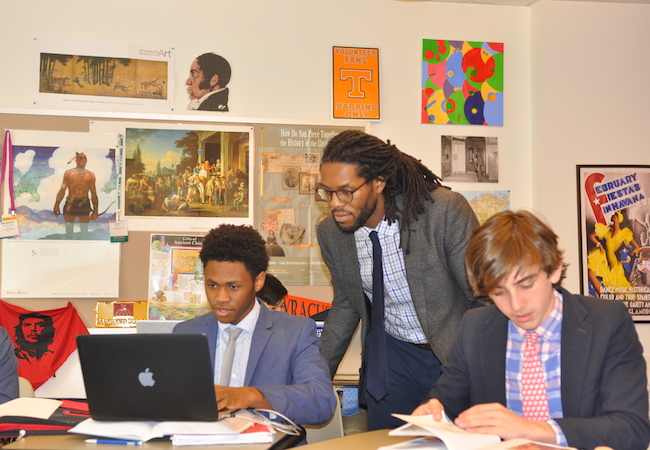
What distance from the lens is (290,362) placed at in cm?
184

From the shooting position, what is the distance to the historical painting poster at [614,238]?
3.57 metres

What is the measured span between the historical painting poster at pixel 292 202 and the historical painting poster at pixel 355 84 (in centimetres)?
19

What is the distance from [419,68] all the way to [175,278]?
1.87 metres

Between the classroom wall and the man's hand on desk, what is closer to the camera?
the man's hand on desk

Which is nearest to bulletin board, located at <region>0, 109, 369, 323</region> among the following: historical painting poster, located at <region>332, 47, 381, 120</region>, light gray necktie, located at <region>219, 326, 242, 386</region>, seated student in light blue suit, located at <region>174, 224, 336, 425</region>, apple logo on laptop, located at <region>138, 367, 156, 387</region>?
historical painting poster, located at <region>332, 47, 381, 120</region>

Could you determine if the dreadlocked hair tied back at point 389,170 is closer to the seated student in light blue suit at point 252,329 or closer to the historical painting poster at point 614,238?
the seated student in light blue suit at point 252,329

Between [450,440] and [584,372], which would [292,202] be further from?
[450,440]

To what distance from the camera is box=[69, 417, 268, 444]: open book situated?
4.27 ft

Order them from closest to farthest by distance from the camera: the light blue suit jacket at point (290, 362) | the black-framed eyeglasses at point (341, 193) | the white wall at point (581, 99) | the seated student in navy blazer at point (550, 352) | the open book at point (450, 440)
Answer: the open book at point (450, 440) → the seated student in navy blazer at point (550, 352) → the light blue suit jacket at point (290, 362) → the black-framed eyeglasses at point (341, 193) → the white wall at point (581, 99)

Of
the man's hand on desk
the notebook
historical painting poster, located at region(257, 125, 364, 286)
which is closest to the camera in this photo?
the notebook

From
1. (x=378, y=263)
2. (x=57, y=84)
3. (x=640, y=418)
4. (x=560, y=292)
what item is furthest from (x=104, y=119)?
(x=640, y=418)

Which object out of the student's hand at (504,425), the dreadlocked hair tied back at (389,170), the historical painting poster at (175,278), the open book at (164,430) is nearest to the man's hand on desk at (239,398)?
the open book at (164,430)

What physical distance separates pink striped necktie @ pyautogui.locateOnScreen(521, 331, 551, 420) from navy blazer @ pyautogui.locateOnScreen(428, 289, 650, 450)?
5 cm

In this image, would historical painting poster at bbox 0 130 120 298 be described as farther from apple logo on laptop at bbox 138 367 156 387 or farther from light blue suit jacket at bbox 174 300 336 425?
apple logo on laptop at bbox 138 367 156 387
